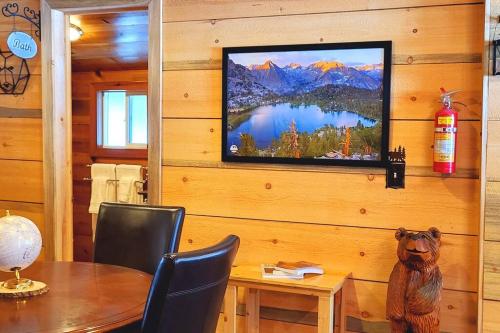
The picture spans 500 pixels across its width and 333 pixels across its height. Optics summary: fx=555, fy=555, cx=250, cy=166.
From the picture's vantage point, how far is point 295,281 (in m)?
2.51

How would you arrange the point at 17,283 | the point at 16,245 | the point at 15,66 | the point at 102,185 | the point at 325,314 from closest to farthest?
1. the point at 16,245
2. the point at 17,283
3. the point at 325,314
4. the point at 15,66
5. the point at 102,185

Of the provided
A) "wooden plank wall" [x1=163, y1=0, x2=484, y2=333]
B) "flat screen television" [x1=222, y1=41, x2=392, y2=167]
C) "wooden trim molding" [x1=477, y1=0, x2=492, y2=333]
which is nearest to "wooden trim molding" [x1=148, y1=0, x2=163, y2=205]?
"wooden plank wall" [x1=163, y1=0, x2=484, y2=333]

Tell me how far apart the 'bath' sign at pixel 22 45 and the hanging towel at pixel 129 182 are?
4.90ft

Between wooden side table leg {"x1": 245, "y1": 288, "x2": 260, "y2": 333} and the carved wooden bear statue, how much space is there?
0.71 metres

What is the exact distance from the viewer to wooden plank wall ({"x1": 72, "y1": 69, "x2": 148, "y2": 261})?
4.96 metres

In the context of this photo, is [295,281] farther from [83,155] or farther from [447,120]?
[83,155]

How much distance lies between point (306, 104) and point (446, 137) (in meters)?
0.69

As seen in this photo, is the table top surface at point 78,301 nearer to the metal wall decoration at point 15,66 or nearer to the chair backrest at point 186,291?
the chair backrest at point 186,291

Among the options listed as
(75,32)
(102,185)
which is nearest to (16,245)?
(75,32)

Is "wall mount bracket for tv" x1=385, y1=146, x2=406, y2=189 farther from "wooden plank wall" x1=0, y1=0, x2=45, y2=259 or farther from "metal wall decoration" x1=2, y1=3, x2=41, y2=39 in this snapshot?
"metal wall decoration" x1=2, y1=3, x2=41, y2=39

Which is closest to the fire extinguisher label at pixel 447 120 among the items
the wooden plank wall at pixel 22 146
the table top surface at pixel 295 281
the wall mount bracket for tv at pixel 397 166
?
the wall mount bracket for tv at pixel 397 166

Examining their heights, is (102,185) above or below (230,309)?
above

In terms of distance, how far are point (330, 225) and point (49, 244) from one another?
1739 mm

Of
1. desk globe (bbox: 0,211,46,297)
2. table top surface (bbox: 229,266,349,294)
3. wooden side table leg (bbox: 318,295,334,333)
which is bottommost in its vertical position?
wooden side table leg (bbox: 318,295,334,333)
